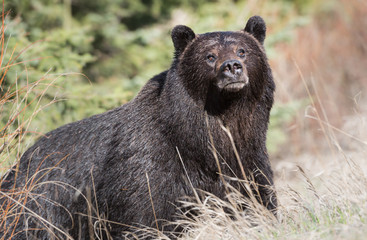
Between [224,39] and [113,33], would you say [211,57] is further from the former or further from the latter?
[113,33]

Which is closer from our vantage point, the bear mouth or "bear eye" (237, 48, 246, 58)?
the bear mouth

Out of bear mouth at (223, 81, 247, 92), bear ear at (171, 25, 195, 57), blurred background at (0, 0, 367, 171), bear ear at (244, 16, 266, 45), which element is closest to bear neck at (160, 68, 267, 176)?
bear mouth at (223, 81, 247, 92)

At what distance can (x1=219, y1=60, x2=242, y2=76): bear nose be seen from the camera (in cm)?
425

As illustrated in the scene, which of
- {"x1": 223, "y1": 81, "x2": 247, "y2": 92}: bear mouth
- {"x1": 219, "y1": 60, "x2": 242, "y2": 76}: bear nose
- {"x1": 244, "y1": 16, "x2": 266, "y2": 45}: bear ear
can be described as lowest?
{"x1": 223, "y1": 81, "x2": 247, "y2": 92}: bear mouth

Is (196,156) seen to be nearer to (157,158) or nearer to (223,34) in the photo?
(157,158)

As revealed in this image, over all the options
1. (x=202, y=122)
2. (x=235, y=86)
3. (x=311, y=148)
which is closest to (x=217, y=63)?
(x=235, y=86)

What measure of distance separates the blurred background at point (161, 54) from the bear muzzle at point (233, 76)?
5.55ft

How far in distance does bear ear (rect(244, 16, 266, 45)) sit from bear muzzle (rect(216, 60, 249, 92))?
86cm

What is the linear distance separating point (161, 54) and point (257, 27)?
4.92 metres

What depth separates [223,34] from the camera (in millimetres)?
4758

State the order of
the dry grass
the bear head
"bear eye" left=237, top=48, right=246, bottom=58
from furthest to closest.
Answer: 1. "bear eye" left=237, top=48, right=246, bottom=58
2. the bear head
3. the dry grass

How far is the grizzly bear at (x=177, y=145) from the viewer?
4445 millimetres

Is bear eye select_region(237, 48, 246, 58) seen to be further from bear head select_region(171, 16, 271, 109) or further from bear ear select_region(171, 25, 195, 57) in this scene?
bear ear select_region(171, 25, 195, 57)

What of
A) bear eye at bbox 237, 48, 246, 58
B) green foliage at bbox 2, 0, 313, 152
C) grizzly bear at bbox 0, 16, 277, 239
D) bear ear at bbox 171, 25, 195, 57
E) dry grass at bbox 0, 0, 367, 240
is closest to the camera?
Answer: dry grass at bbox 0, 0, 367, 240
